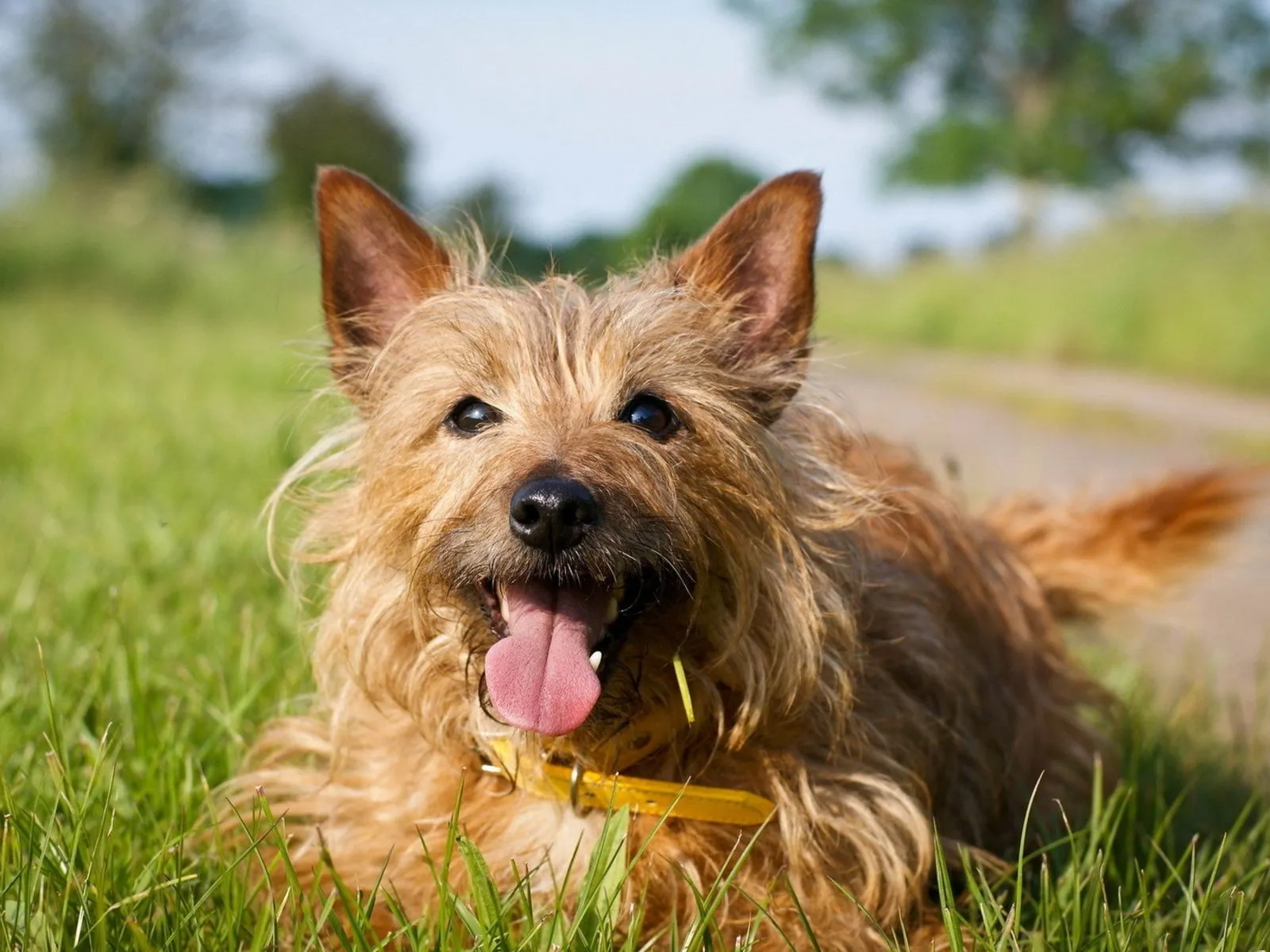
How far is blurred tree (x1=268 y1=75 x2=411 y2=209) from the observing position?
3228cm

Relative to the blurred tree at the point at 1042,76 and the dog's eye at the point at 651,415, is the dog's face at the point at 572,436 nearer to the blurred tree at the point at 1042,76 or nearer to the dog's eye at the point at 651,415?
the dog's eye at the point at 651,415

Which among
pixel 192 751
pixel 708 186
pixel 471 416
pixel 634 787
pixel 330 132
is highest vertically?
pixel 330 132

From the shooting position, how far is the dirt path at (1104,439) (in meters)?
4.28

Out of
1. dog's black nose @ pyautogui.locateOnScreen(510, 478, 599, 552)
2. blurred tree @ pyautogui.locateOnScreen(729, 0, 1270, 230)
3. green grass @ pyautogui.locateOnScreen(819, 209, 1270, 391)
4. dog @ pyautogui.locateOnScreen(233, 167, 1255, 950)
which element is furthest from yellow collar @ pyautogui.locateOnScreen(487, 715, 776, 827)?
blurred tree @ pyautogui.locateOnScreen(729, 0, 1270, 230)

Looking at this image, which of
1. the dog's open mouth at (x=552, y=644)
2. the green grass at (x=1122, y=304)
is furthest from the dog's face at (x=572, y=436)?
Result: the green grass at (x=1122, y=304)

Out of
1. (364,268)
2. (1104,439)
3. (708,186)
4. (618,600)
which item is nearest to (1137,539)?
(618,600)

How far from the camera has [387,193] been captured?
2652 mm

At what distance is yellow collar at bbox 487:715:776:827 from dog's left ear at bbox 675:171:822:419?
0.70m

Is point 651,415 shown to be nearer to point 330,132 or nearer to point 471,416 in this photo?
point 471,416

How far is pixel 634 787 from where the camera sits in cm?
236

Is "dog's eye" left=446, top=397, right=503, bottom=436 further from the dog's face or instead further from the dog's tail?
the dog's tail

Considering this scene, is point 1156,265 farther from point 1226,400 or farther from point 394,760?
point 394,760

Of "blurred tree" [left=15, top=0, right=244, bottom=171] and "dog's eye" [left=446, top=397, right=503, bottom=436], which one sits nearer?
"dog's eye" [left=446, top=397, right=503, bottom=436]

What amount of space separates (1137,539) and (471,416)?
2.09 metres
